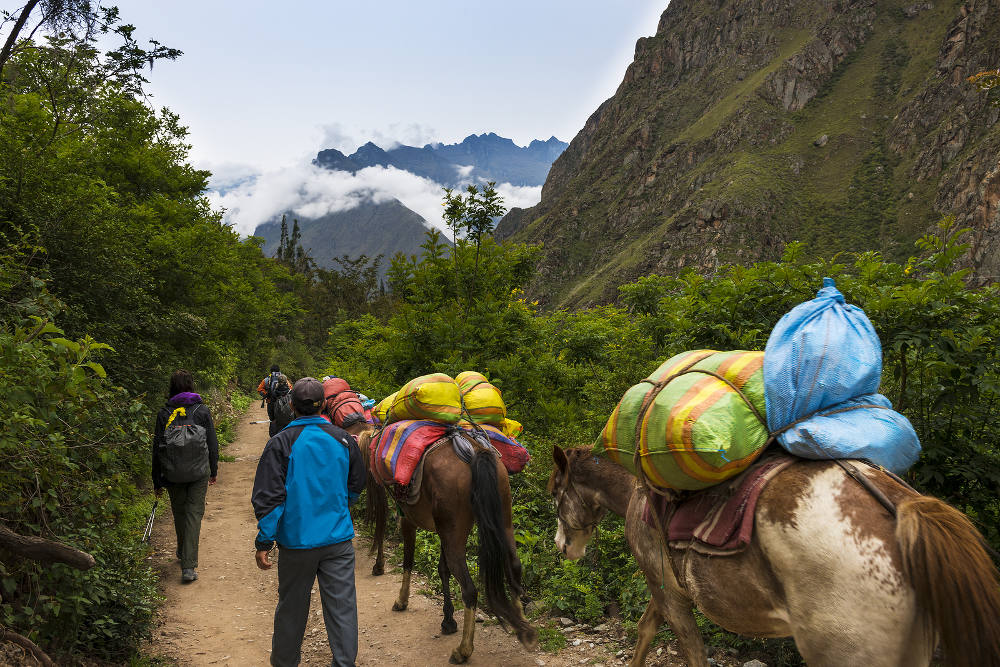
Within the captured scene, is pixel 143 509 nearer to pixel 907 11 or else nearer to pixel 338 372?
pixel 338 372

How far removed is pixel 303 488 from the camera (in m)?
3.59

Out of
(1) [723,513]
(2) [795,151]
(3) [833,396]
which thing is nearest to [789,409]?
(3) [833,396]

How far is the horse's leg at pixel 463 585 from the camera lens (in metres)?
4.49

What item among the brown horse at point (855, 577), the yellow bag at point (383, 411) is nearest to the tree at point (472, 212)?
the yellow bag at point (383, 411)

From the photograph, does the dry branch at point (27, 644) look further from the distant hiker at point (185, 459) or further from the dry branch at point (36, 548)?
the distant hiker at point (185, 459)

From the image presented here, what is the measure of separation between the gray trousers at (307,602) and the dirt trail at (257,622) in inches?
50.7

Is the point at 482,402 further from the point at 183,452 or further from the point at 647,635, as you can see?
the point at 183,452

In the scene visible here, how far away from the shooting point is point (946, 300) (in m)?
3.36

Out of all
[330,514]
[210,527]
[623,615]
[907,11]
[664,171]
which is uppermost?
[907,11]

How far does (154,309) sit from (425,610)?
321 inches

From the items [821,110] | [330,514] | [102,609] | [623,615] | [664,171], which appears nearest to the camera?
[330,514]

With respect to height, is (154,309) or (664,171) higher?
(664,171)

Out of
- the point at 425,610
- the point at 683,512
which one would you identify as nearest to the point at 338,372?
the point at 425,610

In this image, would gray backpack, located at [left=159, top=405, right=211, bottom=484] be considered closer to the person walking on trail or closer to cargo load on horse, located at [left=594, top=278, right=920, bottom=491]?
the person walking on trail
